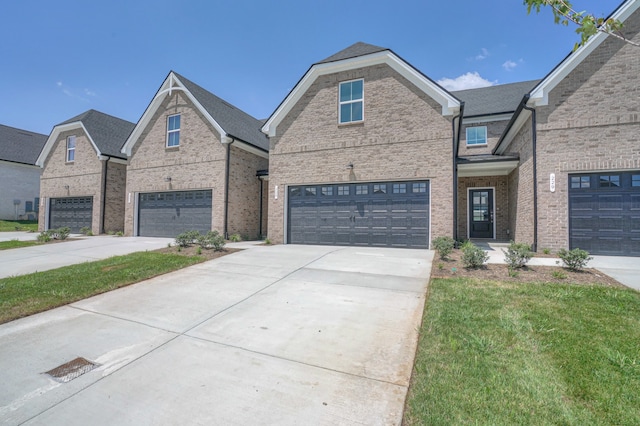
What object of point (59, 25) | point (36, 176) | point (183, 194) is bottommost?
point (183, 194)

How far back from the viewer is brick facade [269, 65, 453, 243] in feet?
35.6

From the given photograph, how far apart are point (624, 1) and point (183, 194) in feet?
61.3

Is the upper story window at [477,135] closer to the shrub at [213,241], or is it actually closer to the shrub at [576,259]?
the shrub at [576,259]

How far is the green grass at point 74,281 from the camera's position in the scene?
194 inches

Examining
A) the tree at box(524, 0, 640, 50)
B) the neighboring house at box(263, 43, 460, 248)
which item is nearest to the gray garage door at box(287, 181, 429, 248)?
the neighboring house at box(263, 43, 460, 248)

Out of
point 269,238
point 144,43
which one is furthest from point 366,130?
point 144,43

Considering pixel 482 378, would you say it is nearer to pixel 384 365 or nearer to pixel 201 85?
pixel 384 365

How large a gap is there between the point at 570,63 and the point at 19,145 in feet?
130

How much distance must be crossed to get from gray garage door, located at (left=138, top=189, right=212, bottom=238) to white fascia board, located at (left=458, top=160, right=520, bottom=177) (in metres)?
12.3

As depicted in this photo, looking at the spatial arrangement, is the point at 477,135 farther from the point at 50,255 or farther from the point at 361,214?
the point at 50,255

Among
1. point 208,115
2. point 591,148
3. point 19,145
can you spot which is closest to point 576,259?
point 591,148

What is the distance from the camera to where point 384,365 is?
3.07 m

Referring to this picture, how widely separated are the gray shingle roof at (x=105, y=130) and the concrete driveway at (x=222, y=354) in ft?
53.8

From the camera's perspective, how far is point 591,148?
960 centimetres
